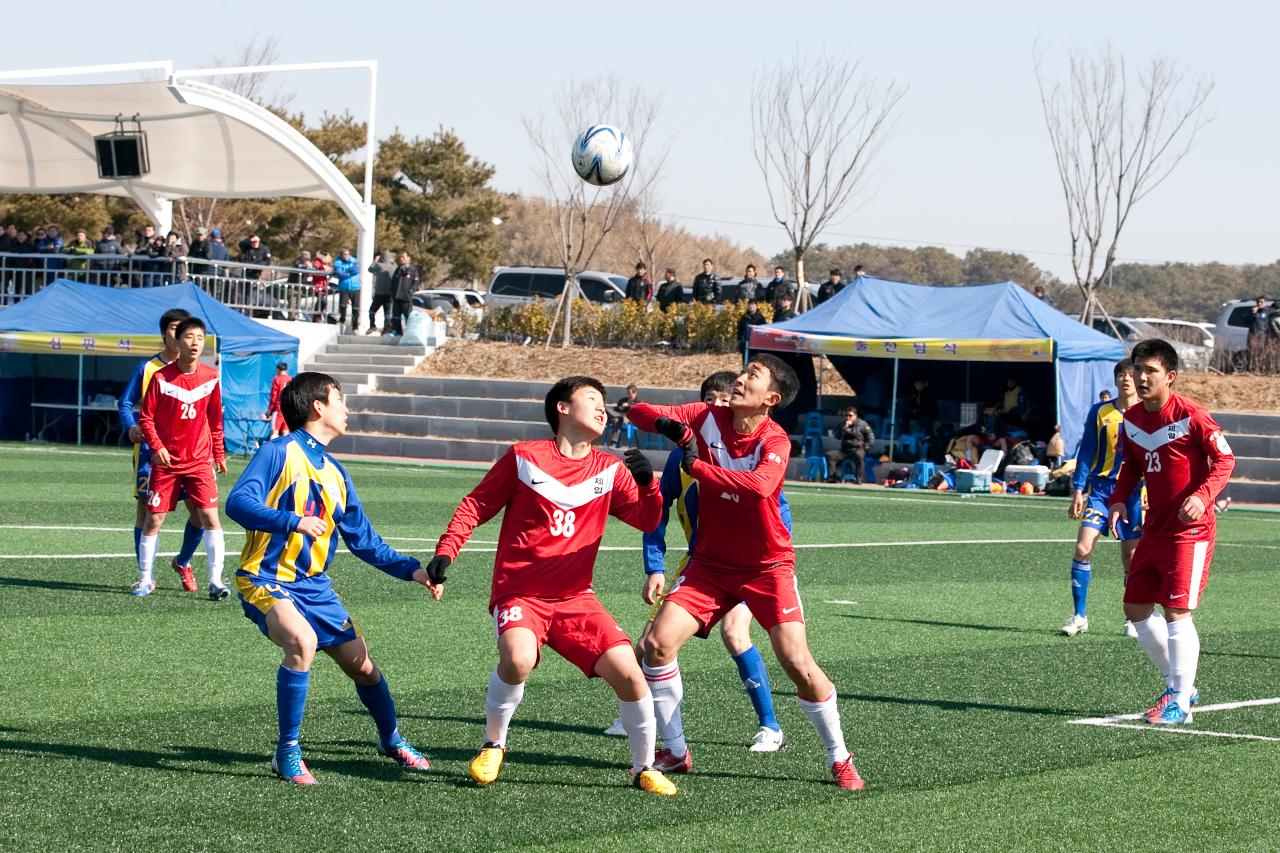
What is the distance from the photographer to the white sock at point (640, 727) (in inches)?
237

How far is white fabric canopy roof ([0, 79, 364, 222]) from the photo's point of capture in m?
34.2

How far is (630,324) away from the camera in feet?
121

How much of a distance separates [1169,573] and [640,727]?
10.9 feet

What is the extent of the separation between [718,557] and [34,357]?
2731 cm

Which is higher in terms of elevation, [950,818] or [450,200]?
[450,200]

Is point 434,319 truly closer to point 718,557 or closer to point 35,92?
point 35,92

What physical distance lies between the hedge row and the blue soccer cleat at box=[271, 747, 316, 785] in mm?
28375

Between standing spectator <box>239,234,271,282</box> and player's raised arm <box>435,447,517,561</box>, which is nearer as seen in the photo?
player's raised arm <box>435,447,517,561</box>

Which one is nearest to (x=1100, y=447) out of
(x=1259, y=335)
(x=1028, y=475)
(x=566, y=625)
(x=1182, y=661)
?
(x=1182, y=661)

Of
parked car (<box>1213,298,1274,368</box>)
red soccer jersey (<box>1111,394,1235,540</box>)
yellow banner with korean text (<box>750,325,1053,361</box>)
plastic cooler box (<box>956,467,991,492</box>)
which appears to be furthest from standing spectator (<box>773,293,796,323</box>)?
red soccer jersey (<box>1111,394,1235,540</box>)

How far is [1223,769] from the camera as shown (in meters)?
6.74

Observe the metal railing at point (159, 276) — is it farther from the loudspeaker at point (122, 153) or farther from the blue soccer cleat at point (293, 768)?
the blue soccer cleat at point (293, 768)

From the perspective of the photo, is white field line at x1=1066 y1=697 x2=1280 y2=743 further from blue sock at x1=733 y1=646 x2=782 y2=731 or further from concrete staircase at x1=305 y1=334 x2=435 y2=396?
concrete staircase at x1=305 y1=334 x2=435 y2=396

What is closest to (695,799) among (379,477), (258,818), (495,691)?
(495,691)
